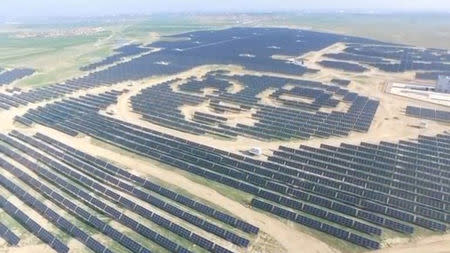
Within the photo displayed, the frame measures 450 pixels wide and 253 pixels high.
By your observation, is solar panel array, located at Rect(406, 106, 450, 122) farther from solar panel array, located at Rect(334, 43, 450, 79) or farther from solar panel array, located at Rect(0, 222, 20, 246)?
solar panel array, located at Rect(0, 222, 20, 246)

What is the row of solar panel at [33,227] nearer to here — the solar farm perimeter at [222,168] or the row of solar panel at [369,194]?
the solar farm perimeter at [222,168]

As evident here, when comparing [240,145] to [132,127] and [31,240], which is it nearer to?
[132,127]

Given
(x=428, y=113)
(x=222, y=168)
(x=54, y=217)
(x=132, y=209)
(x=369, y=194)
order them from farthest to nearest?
(x=428, y=113) < (x=222, y=168) < (x=369, y=194) < (x=132, y=209) < (x=54, y=217)

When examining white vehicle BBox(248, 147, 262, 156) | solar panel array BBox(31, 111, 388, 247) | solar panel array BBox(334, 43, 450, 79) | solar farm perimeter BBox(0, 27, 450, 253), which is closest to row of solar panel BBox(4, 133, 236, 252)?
solar farm perimeter BBox(0, 27, 450, 253)

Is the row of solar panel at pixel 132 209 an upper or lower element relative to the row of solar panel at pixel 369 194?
upper

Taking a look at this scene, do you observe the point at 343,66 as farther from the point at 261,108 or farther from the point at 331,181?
the point at 331,181

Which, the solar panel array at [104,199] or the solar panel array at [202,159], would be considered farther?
the solar panel array at [202,159]

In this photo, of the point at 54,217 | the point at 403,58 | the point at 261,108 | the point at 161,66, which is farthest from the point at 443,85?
the point at 54,217

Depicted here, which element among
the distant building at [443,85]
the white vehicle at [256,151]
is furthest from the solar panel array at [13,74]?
the distant building at [443,85]
